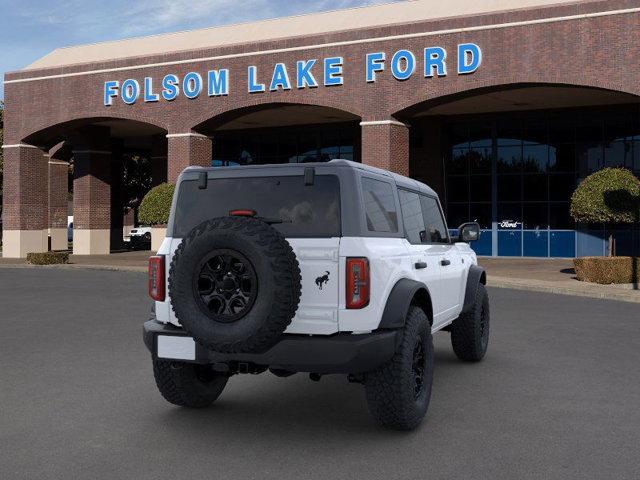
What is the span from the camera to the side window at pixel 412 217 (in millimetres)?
6777

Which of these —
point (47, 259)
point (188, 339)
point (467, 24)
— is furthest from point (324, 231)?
point (47, 259)

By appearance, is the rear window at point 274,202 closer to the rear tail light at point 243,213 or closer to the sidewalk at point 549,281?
the rear tail light at point 243,213

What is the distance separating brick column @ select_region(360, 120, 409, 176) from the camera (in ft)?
93.5

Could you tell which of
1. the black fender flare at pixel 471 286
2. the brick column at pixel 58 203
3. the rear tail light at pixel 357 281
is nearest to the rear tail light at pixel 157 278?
the rear tail light at pixel 357 281

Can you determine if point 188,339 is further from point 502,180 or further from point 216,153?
point 216,153

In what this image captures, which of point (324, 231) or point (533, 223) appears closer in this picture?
point (324, 231)

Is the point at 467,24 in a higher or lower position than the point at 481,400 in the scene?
higher

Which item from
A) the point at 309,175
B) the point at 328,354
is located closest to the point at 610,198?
the point at 309,175

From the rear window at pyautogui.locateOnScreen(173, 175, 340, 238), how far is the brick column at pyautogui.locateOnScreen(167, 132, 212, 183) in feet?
87.9

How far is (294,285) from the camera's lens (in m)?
5.44

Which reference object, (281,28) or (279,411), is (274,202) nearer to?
(279,411)

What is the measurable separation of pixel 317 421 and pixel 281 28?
29744 millimetres

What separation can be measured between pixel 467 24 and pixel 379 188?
883 inches

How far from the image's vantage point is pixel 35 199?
37062 millimetres
